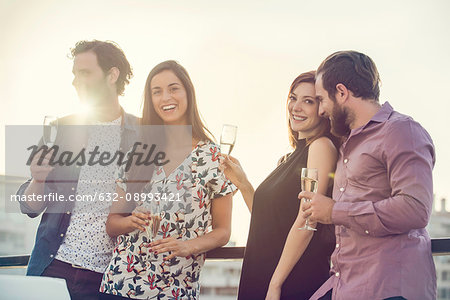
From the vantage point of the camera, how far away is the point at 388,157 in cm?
192

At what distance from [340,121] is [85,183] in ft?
4.73

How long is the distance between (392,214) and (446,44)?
5.66 meters

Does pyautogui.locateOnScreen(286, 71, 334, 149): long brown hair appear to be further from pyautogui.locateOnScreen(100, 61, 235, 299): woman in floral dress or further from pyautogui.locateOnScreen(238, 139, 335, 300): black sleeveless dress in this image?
pyautogui.locateOnScreen(100, 61, 235, 299): woman in floral dress

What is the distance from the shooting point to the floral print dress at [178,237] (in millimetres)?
2561

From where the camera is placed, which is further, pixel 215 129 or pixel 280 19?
pixel 280 19

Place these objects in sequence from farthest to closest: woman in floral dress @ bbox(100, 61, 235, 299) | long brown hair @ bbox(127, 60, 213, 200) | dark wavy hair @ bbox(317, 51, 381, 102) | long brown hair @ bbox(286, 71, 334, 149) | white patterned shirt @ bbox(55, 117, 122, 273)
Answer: white patterned shirt @ bbox(55, 117, 122, 273) → long brown hair @ bbox(127, 60, 213, 200) → woman in floral dress @ bbox(100, 61, 235, 299) → long brown hair @ bbox(286, 71, 334, 149) → dark wavy hair @ bbox(317, 51, 381, 102)

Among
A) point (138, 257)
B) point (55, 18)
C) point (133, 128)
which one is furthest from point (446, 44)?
point (138, 257)

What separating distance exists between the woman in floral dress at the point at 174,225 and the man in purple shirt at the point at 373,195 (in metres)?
0.59

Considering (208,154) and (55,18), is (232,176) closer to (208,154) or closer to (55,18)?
(208,154)

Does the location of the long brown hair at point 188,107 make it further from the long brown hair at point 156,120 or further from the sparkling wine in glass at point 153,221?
the sparkling wine in glass at point 153,221

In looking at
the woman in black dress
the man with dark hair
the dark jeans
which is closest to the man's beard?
the woman in black dress

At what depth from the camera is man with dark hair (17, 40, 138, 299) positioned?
286 centimetres

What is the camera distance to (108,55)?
11.0 ft

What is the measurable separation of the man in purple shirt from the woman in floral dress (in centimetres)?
59
